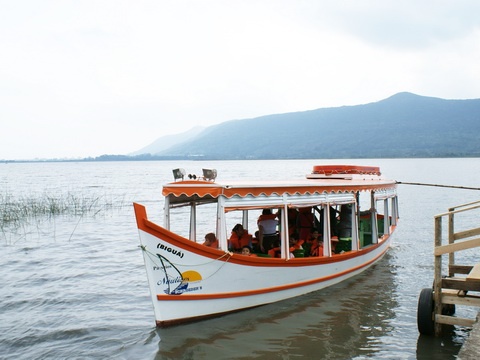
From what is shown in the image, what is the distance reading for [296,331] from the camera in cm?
980

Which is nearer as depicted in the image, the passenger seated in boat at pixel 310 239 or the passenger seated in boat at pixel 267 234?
the passenger seated in boat at pixel 267 234

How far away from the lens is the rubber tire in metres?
8.58

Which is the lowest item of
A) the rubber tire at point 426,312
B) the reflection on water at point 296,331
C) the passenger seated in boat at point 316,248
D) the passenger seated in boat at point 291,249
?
the reflection on water at point 296,331

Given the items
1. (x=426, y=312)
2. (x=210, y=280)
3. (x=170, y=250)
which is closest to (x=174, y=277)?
(x=170, y=250)

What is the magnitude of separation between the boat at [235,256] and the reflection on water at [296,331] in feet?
0.86

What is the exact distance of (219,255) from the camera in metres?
9.27

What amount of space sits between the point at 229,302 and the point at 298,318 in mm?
1698

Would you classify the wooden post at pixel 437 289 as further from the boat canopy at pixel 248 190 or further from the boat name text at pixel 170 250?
the boat name text at pixel 170 250

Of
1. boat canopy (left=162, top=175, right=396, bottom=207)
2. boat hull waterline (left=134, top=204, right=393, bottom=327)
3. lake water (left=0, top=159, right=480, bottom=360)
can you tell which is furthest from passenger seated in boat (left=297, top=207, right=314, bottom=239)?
boat hull waterline (left=134, top=204, right=393, bottom=327)

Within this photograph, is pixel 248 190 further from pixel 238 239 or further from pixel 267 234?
pixel 267 234

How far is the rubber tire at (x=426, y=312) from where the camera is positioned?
8578mm

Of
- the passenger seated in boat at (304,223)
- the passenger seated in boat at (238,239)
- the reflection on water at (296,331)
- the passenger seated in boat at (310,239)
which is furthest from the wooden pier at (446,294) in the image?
the passenger seated in boat at (304,223)

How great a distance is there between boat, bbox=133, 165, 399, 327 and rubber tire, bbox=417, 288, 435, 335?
3043mm

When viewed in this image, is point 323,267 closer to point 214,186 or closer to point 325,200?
point 325,200
